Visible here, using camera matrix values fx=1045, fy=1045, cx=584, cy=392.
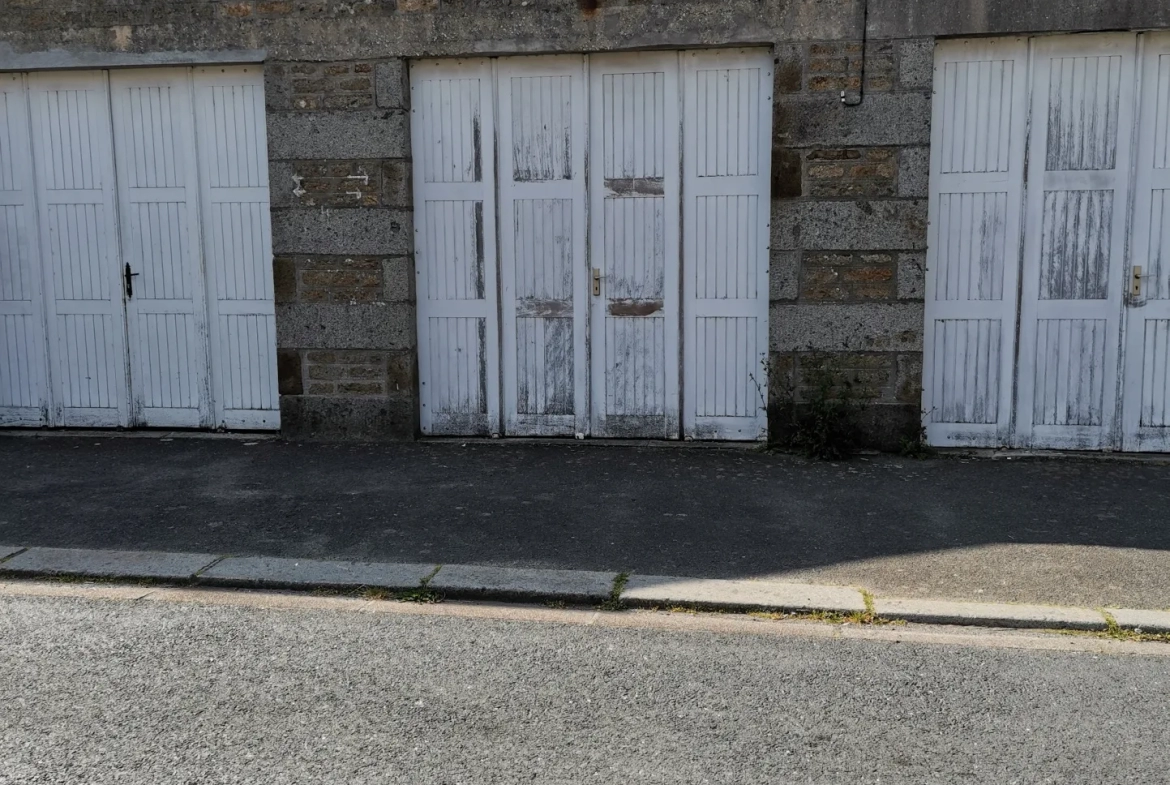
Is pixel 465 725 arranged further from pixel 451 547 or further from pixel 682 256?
pixel 682 256

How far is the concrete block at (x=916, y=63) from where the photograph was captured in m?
6.80

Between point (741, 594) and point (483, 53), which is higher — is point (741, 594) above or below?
below

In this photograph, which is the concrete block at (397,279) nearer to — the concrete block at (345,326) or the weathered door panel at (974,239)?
the concrete block at (345,326)

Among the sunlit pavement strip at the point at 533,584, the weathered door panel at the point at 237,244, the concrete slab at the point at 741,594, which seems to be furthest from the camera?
the weathered door panel at the point at 237,244

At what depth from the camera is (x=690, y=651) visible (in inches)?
160

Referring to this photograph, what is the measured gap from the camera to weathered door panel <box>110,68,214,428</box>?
25.2 feet

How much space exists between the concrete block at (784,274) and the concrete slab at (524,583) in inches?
117

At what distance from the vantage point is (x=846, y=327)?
707 cm

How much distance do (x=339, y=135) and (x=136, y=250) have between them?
1863 mm

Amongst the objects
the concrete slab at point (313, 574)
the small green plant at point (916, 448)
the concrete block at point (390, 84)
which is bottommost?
the concrete slab at point (313, 574)

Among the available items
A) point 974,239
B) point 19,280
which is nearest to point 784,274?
point 974,239

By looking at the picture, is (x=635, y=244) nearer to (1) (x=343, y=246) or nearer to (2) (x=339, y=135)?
(1) (x=343, y=246)

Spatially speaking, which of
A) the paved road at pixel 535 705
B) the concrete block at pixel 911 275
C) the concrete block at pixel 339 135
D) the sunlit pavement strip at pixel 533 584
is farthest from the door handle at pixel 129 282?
the concrete block at pixel 911 275

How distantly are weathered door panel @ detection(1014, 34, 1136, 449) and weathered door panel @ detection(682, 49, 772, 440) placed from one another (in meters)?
1.75
